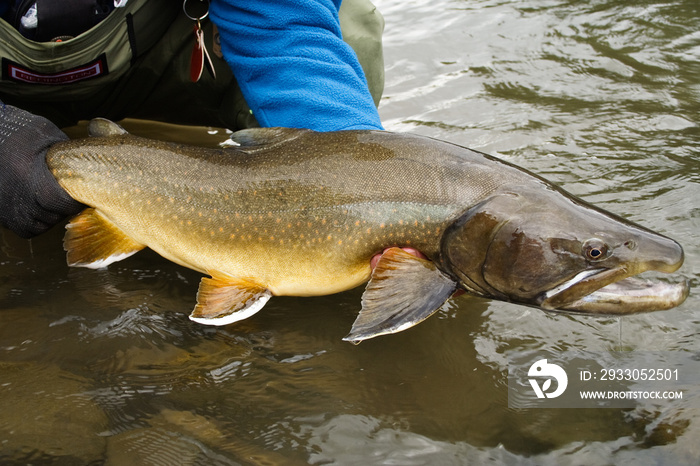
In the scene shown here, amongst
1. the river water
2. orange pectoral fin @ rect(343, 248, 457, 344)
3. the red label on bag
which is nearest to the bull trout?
orange pectoral fin @ rect(343, 248, 457, 344)

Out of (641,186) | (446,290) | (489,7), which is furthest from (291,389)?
(489,7)

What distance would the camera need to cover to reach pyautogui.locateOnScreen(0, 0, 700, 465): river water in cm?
256

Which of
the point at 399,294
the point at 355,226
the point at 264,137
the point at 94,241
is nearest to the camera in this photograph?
the point at 399,294

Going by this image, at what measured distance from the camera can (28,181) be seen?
10.4 feet

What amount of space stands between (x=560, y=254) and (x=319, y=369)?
1.10 m

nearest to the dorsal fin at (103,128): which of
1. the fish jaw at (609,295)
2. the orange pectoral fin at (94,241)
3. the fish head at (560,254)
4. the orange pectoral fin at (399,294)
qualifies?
the orange pectoral fin at (94,241)

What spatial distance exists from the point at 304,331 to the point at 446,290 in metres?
Answer: 0.74

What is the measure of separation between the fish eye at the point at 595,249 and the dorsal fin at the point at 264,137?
1.31 metres

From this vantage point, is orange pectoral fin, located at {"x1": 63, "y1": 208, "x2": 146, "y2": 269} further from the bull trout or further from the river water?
the river water

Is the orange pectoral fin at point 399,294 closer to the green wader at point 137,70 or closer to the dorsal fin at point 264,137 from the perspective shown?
the dorsal fin at point 264,137

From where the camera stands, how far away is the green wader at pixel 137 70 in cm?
367

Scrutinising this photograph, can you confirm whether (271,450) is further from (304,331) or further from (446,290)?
(446,290)

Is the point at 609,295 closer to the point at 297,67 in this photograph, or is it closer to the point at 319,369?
the point at 319,369

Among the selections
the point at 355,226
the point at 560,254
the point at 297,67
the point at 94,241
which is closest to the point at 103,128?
the point at 94,241
